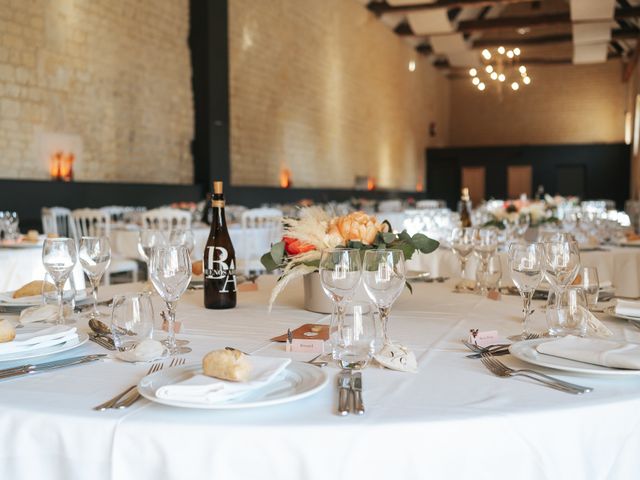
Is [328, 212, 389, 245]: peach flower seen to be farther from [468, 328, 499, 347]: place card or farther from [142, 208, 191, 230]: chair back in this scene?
[142, 208, 191, 230]: chair back

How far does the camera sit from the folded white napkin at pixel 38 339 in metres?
1.30

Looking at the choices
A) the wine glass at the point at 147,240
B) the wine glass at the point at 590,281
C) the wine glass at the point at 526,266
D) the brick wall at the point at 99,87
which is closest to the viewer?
the wine glass at the point at 526,266

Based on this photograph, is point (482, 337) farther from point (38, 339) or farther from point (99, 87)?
point (99, 87)

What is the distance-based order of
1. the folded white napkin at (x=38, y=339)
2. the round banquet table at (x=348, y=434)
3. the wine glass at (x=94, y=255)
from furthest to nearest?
the wine glass at (x=94, y=255), the folded white napkin at (x=38, y=339), the round banquet table at (x=348, y=434)

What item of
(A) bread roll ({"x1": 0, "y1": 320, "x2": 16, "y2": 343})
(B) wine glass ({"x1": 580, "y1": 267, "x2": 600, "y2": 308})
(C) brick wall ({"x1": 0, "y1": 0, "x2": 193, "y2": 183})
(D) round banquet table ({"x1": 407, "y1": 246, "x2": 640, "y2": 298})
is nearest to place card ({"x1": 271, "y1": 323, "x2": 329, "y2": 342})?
(A) bread roll ({"x1": 0, "y1": 320, "x2": 16, "y2": 343})

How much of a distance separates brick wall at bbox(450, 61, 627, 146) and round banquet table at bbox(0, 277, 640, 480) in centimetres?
2004

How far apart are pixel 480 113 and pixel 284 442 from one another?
2276 centimetres

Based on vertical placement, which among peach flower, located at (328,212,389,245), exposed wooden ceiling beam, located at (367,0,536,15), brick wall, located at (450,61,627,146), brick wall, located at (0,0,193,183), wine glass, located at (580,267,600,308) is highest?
exposed wooden ceiling beam, located at (367,0,536,15)

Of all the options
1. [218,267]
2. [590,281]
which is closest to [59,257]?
[218,267]

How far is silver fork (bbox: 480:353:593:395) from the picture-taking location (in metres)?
1.07

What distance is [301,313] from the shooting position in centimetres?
180

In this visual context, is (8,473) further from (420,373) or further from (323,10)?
(323,10)

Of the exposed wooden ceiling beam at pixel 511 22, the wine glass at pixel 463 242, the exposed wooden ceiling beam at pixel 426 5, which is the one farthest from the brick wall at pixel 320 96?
the wine glass at pixel 463 242

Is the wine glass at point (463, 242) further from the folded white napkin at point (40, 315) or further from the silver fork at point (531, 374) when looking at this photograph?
the folded white napkin at point (40, 315)
